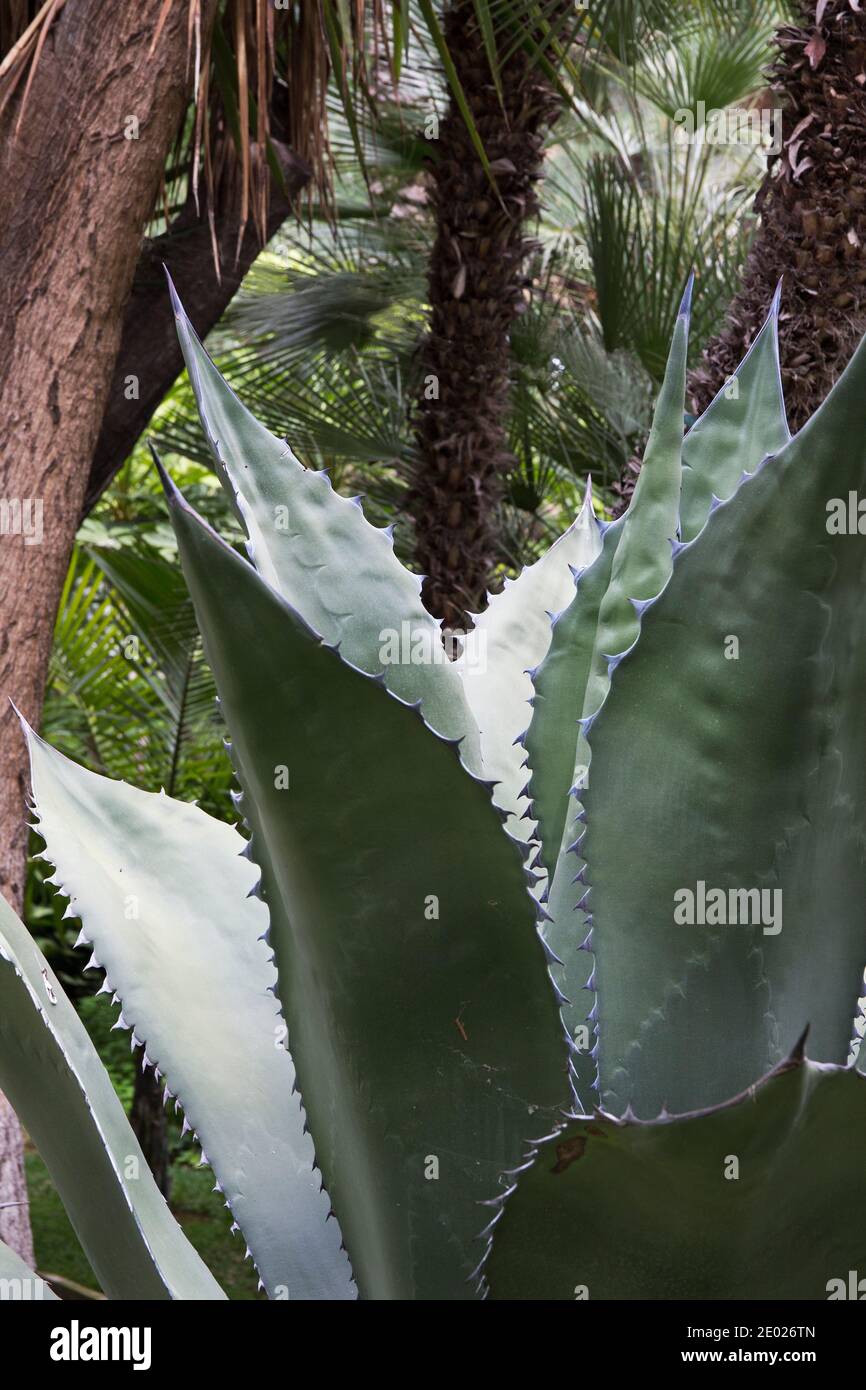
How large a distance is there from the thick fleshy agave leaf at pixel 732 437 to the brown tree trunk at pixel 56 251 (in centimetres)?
140

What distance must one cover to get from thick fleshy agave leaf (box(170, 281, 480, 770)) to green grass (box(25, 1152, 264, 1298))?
3.12 m

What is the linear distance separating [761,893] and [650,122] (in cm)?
544

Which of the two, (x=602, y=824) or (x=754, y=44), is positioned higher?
(x=754, y=44)

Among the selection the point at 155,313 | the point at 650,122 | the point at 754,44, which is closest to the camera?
the point at 155,313

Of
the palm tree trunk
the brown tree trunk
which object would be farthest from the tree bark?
the palm tree trunk

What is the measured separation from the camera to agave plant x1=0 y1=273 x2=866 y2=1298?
566 millimetres

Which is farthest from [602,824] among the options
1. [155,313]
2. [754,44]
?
[754,44]

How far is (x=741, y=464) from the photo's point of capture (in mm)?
853

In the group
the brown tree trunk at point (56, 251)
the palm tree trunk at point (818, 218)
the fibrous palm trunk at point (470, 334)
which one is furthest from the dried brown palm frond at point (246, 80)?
the palm tree trunk at point (818, 218)

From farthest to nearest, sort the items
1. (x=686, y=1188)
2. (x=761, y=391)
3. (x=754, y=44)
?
(x=754, y=44) → (x=761, y=391) → (x=686, y=1188)

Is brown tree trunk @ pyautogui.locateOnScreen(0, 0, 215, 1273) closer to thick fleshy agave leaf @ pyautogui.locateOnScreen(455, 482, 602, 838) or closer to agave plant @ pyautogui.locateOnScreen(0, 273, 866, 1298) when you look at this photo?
thick fleshy agave leaf @ pyautogui.locateOnScreen(455, 482, 602, 838)

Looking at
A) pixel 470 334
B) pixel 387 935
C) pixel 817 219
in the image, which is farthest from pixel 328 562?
pixel 470 334

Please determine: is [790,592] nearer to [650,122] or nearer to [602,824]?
[602,824]

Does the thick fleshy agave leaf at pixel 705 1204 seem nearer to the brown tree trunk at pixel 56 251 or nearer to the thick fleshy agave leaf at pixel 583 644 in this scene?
the thick fleshy agave leaf at pixel 583 644
